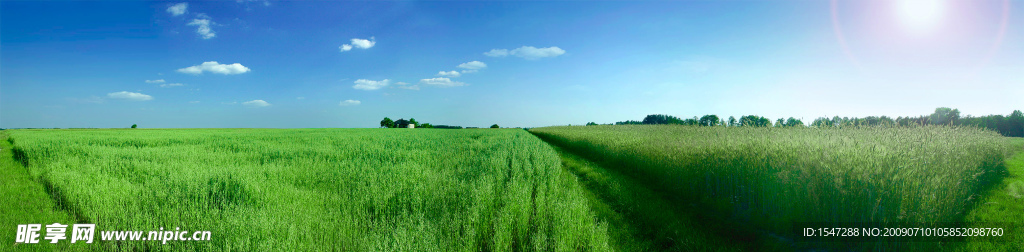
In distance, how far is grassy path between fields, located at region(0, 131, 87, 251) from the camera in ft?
13.5

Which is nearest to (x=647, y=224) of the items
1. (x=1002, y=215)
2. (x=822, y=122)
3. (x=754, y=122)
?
(x=1002, y=215)

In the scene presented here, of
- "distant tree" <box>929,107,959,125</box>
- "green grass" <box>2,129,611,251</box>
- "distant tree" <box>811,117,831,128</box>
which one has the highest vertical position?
"distant tree" <box>929,107,959,125</box>

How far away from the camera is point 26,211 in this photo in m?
5.54

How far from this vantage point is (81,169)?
8.42 metres

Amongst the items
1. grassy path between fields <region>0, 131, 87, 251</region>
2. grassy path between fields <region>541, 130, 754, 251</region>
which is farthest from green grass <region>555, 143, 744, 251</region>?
grassy path between fields <region>0, 131, 87, 251</region>

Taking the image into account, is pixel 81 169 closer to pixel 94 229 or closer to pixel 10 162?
pixel 94 229

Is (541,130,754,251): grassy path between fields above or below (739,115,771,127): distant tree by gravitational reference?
below

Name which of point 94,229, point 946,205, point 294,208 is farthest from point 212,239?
point 946,205

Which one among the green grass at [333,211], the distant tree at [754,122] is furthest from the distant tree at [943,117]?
the green grass at [333,211]

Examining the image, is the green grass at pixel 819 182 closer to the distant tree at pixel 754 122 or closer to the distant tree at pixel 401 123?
the distant tree at pixel 754 122

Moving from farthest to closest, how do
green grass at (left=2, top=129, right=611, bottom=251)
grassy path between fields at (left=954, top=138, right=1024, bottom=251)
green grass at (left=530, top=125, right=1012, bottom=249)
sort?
green grass at (left=530, top=125, right=1012, bottom=249)
grassy path between fields at (left=954, top=138, right=1024, bottom=251)
green grass at (left=2, top=129, right=611, bottom=251)

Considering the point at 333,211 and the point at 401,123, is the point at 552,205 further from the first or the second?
the point at 401,123

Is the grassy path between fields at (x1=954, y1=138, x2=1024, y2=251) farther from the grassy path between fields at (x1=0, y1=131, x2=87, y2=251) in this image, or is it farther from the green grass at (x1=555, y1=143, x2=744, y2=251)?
the grassy path between fields at (x1=0, y1=131, x2=87, y2=251)

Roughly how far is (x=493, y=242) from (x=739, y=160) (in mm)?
5486
